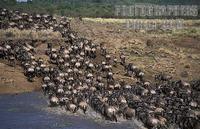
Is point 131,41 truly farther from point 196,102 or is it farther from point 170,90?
point 196,102

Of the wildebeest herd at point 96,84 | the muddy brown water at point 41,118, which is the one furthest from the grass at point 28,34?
the muddy brown water at point 41,118

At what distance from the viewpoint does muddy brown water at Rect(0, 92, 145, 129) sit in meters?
26.0

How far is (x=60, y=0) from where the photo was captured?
119000mm

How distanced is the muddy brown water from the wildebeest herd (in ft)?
2.47

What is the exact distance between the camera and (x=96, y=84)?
114 ft

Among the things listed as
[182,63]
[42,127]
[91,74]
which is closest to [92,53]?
[91,74]

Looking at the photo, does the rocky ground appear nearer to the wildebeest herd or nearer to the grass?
the grass

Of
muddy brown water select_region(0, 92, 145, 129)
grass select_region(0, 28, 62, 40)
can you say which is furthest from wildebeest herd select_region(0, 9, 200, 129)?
grass select_region(0, 28, 62, 40)

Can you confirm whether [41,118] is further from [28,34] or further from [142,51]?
[142,51]

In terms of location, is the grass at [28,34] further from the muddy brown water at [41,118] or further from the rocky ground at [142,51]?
the muddy brown water at [41,118]

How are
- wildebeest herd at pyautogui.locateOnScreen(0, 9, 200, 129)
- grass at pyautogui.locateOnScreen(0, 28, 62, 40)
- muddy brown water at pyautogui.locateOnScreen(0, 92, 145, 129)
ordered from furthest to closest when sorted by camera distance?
grass at pyautogui.locateOnScreen(0, 28, 62, 40)
wildebeest herd at pyautogui.locateOnScreen(0, 9, 200, 129)
muddy brown water at pyautogui.locateOnScreen(0, 92, 145, 129)

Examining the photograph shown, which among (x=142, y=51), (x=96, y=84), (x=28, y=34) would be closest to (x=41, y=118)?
(x=96, y=84)

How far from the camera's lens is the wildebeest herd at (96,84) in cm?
2755

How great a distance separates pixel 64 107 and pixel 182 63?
1747 cm
